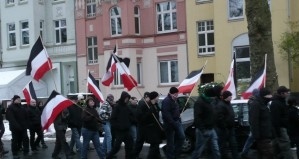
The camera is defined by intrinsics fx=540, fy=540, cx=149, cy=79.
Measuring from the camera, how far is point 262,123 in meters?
10.2

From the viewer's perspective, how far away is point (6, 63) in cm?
4206

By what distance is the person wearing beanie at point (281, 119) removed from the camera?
1122 centimetres

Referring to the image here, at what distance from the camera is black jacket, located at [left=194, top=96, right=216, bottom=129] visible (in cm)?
1172

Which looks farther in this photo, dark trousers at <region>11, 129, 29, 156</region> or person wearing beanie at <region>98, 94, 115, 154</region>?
dark trousers at <region>11, 129, 29, 156</region>

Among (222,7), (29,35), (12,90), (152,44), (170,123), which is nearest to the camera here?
(170,123)

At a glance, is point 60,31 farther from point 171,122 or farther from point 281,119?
point 281,119

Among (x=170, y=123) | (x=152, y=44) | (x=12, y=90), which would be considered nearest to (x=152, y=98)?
(x=170, y=123)

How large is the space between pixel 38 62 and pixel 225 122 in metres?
5.09

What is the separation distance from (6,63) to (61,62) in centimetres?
543

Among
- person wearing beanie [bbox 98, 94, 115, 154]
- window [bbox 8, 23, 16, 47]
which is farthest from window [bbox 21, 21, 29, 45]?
person wearing beanie [bbox 98, 94, 115, 154]

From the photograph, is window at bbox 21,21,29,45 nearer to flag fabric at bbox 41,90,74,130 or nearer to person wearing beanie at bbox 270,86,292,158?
flag fabric at bbox 41,90,74,130

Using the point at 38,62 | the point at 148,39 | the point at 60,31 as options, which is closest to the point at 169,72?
the point at 148,39

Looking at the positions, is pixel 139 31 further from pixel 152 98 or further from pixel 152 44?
pixel 152 98

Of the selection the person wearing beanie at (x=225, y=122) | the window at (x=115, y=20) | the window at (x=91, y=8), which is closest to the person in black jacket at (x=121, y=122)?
the person wearing beanie at (x=225, y=122)
